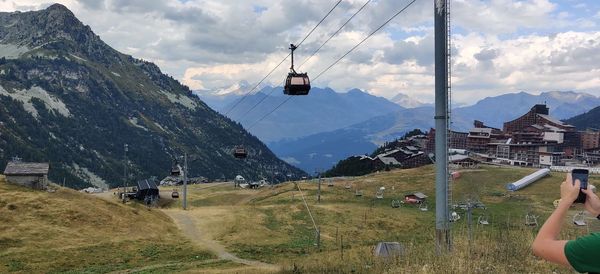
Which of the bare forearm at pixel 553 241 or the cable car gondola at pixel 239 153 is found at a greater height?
the cable car gondola at pixel 239 153

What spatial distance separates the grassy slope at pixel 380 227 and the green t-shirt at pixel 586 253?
25.8 feet

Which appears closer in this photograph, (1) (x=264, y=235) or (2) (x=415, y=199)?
(1) (x=264, y=235)

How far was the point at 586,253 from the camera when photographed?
418cm

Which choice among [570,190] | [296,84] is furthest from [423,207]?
[570,190]

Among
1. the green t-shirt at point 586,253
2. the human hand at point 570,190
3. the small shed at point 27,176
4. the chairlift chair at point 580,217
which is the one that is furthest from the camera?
the small shed at point 27,176

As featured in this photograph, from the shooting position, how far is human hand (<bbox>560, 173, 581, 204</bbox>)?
15.3 ft

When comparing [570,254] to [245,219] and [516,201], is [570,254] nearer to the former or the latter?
[245,219]

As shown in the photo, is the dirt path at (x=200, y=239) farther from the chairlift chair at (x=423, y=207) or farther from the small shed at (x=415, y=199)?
the small shed at (x=415, y=199)

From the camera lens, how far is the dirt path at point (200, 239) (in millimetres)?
36888

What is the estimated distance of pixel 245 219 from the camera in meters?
58.8

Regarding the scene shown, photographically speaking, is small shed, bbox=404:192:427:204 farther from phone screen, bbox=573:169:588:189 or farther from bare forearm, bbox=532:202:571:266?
bare forearm, bbox=532:202:571:266

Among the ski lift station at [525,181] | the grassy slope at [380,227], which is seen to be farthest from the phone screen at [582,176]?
the ski lift station at [525,181]

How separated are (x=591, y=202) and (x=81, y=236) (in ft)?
162

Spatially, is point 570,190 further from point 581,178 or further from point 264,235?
point 264,235
